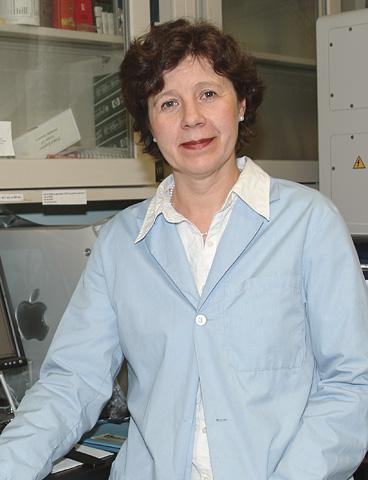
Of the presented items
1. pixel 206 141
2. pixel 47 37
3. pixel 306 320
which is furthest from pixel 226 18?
pixel 306 320

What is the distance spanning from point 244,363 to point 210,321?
3.5 inches

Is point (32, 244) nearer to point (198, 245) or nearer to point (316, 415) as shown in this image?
point (198, 245)

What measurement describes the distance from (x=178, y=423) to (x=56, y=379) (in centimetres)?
24

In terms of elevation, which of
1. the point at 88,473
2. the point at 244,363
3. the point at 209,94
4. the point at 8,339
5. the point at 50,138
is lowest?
the point at 88,473

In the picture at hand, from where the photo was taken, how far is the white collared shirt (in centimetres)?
132

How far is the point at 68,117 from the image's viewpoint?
198 centimetres

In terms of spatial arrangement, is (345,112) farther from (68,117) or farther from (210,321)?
(210,321)

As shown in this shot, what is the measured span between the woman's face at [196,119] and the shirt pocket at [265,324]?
0.25 meters

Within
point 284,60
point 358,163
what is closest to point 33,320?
point 358,163

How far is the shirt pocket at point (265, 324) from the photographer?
1.30 meters

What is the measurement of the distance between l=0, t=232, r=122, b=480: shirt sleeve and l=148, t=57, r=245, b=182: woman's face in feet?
0.83

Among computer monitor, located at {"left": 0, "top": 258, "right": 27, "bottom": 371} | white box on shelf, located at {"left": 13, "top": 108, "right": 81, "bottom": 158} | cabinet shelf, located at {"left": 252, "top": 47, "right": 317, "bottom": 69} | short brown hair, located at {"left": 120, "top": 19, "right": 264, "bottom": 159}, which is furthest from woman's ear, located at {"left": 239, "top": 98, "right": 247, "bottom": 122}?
cabinet shelf, located at {"left": 252, "top": 47, "right": 317, "bottom": 69}

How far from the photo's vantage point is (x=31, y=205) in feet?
7.72

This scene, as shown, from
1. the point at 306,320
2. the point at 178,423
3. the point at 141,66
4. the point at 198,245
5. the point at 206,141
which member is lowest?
the point at 178,423
